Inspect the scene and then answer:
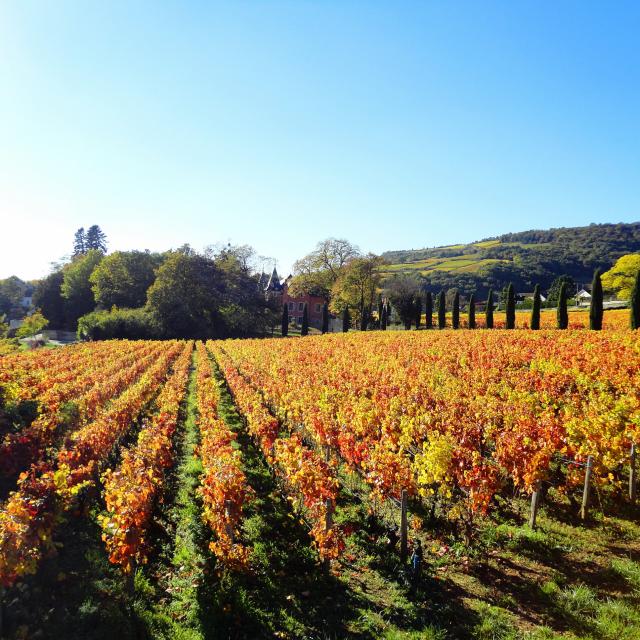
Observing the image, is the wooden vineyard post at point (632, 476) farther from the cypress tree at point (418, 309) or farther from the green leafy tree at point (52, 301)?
the green leafy tree at point (52, 301)

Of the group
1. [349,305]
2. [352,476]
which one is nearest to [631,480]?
[352,476]

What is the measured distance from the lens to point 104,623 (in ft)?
18.6

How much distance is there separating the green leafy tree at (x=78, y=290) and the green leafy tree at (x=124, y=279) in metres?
6.13

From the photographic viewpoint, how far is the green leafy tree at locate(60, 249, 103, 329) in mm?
64250

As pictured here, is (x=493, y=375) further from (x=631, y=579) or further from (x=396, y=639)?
(x=396, y=639)

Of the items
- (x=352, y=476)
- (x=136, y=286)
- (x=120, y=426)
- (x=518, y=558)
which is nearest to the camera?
(x=518, y=558)

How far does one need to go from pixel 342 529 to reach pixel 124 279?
184 feet

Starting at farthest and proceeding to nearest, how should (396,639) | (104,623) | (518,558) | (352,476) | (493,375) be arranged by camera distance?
(493,375), (352,476), (518,558), (104,623), (396,639)

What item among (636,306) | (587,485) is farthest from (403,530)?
(636,306)

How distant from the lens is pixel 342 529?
7.67m

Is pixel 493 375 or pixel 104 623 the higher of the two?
pixel 493 375

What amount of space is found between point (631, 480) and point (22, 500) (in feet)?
31.7

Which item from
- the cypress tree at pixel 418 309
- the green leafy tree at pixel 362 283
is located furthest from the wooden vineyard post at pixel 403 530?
the green leafy tree at pixel 362 283

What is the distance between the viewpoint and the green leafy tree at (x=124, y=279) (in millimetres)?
56219
